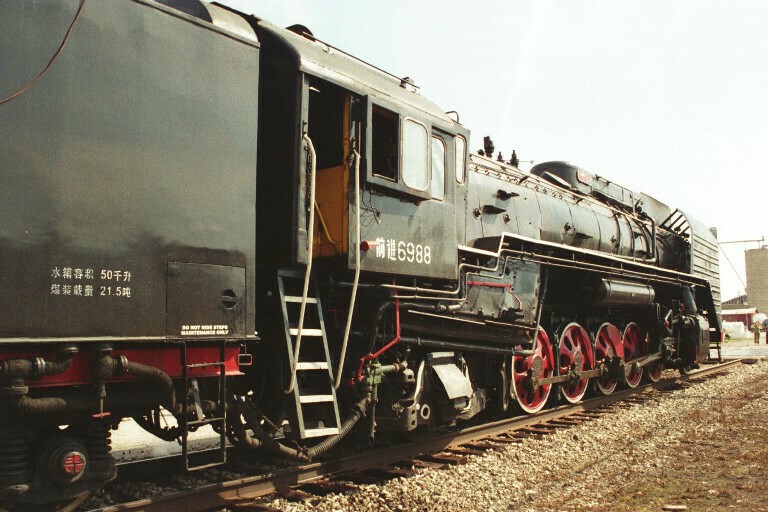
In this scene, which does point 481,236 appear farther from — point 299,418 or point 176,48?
point 176,48

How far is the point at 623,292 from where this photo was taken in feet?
34.8

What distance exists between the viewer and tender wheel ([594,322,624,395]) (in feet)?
36.2

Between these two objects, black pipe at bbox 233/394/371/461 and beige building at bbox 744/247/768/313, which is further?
beige building at bbox 744/247/768/313

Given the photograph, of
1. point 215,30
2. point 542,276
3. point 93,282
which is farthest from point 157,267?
point 542,276

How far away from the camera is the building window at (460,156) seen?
7176 millimetres

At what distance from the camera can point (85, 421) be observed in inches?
162

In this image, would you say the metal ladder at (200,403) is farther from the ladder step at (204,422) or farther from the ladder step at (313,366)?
the ladder step at (313,366)

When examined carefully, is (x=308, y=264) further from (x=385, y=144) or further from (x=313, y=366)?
(x=385, y=144)

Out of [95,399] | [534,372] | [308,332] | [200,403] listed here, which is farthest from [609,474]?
[95,399]

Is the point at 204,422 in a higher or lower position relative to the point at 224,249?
lower

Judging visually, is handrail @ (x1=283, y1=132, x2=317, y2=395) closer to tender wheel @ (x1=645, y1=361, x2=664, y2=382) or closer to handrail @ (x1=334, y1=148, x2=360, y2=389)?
handrail @ (x1=334, y1=148, x2=360, y2=389)

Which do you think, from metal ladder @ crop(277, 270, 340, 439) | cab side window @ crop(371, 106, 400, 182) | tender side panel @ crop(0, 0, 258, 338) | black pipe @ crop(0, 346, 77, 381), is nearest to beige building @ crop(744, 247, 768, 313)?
cab side window @ crop(371, 106, 400, 182)

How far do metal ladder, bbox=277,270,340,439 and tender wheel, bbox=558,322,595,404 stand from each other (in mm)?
5172

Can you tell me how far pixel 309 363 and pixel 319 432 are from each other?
566mm
